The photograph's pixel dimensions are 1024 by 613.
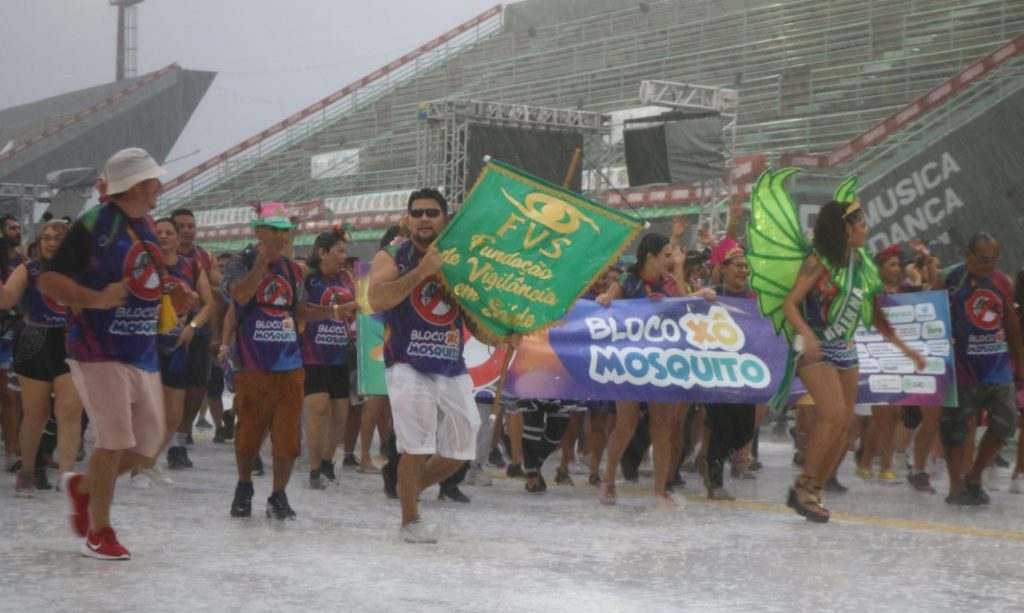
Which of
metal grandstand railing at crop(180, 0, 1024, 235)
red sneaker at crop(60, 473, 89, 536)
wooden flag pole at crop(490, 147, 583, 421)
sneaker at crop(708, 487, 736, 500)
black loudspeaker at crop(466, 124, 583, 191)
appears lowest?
sneaker at crop(708, 487, 736, 500)

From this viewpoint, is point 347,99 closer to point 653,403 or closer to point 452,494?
point 653,403

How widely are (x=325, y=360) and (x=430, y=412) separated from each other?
3.02 m

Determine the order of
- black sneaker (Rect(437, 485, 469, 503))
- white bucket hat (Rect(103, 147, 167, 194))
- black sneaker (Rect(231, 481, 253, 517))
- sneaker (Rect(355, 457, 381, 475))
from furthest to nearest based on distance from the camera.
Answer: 1. sneaker (Rect(355, 457, 381, 475))
2. black sneaker (Rect(437, 485, 469, 503))
3. black sneaker (Rect(231, 481, 253, 517))
4. white bucket hat (Rect(103, 147, 167, 194))

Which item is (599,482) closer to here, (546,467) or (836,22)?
(546,467)

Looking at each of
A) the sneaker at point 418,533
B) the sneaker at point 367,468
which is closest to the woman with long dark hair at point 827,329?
the sneaker at point 418,533

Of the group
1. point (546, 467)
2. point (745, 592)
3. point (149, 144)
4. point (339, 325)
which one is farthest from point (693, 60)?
point (745, 592)

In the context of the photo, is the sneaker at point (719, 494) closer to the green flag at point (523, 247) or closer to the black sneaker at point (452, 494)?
the black sneaker at point (452, 494)

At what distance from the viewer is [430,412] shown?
21.6ft

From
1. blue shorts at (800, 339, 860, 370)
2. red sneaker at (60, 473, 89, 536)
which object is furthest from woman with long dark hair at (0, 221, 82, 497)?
blue shorts at (800, 339, 860, 370)

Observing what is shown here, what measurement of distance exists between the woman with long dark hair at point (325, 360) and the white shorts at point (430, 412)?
2.60 m

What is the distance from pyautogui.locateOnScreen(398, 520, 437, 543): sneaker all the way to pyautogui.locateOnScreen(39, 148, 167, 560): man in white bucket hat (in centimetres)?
131

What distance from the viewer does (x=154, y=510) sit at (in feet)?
24.6

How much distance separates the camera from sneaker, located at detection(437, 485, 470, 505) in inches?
344

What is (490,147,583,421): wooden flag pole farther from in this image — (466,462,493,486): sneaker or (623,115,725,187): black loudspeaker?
(623,115,725,187): black loudspeaker
